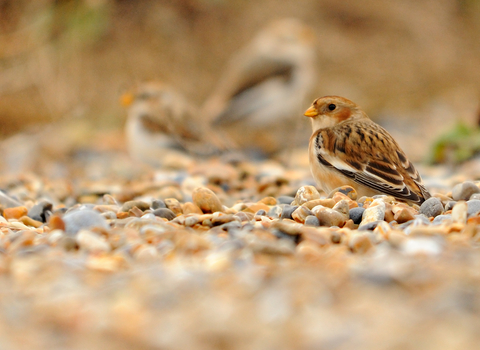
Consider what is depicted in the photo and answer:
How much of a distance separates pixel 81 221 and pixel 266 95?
5.46 meters

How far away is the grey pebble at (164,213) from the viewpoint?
9.78ft

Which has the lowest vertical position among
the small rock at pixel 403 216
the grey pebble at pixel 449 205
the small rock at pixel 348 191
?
the small rock at pixel 403 216

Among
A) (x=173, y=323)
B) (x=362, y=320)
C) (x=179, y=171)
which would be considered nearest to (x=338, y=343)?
(x=362, y=320)

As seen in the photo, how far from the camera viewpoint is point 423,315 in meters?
1.55

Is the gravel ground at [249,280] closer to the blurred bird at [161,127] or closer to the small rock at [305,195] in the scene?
the small rock at [305,195]

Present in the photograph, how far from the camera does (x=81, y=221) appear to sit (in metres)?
2.52

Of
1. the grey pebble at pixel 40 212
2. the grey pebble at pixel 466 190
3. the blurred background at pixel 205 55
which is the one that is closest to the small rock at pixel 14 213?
the grey pebble at pixel 40 212

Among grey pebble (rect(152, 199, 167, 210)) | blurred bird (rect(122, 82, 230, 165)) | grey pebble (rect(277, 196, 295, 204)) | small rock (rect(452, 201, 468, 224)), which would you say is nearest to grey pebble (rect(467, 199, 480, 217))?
small rock (rect(452, 201, 468, 224))

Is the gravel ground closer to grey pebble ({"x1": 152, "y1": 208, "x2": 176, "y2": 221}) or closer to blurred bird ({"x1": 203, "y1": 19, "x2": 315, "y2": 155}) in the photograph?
grey pebble ({"x1": 152, "y1": 208, "x2": 176, "y2": 221})

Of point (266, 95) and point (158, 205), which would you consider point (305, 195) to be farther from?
point (266, 95)

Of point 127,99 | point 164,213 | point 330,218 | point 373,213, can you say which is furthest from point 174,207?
point 127,99

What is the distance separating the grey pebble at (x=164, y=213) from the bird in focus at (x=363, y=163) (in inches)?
39.1

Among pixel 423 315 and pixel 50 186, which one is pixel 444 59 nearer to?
pixel 50 186

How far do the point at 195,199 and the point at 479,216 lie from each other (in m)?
1.27
